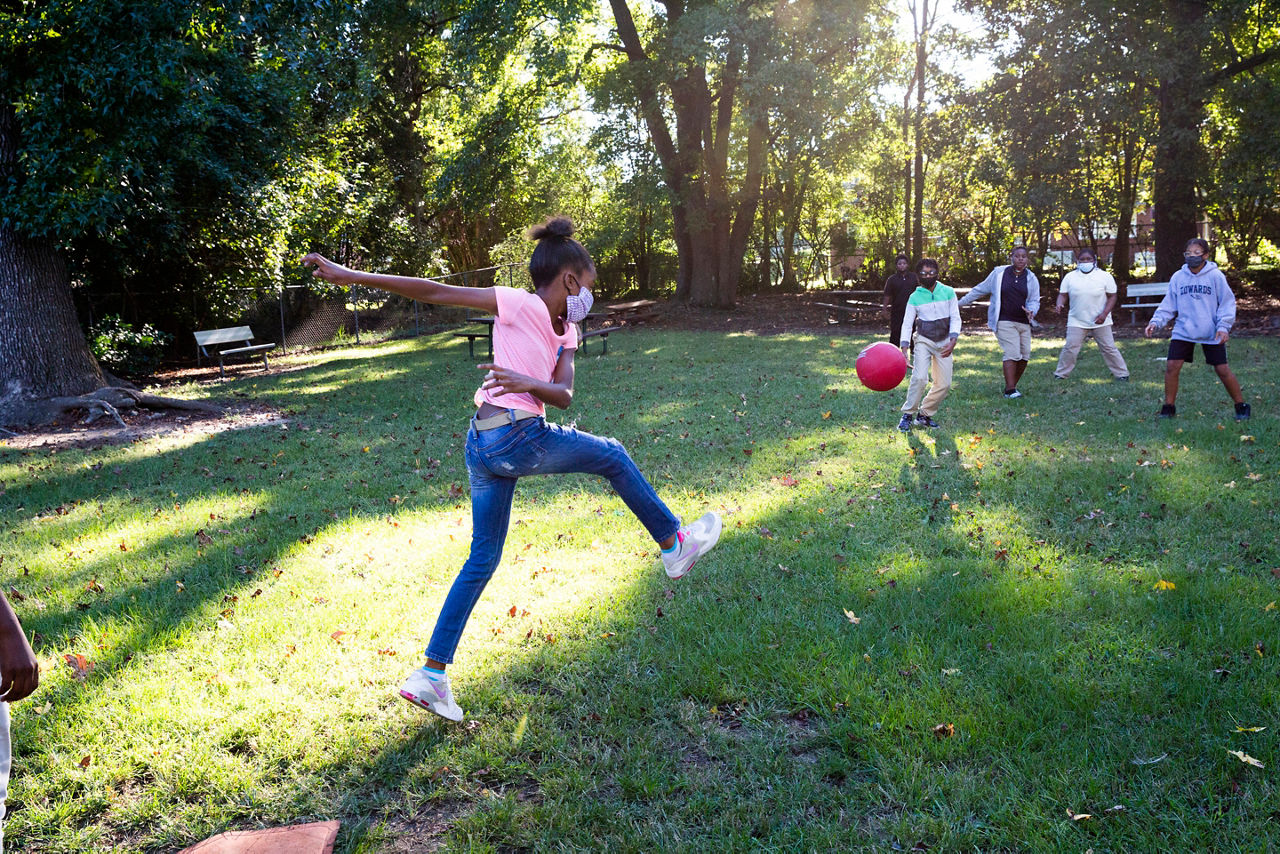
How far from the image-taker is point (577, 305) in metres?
3.44

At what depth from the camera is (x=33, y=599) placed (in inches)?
201

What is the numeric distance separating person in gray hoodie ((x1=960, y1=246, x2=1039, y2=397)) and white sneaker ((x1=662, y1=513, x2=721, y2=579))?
8.01 meters

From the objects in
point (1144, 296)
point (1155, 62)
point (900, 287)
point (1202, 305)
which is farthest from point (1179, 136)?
point (1202, 305)

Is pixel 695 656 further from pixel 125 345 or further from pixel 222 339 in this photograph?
pixel 125 345

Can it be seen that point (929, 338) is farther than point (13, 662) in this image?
Yes

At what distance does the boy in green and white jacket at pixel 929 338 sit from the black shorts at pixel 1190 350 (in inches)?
91.5

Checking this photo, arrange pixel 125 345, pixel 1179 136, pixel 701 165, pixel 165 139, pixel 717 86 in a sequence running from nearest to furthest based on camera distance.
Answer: pixel 165 139 → pixel 125 345 → pixel 1179 136 → pixel 701 165 → pixel 717 86

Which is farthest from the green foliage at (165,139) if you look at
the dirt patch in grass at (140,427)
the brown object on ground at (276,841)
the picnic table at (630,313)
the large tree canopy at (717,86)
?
the brown object on ground at (276,841)

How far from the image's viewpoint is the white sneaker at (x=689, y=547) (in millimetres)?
3979

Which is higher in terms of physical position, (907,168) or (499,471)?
(907,168)

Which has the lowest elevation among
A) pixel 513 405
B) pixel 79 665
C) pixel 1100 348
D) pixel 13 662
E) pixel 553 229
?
pixel 79 665

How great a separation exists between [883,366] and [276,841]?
19.8 feet

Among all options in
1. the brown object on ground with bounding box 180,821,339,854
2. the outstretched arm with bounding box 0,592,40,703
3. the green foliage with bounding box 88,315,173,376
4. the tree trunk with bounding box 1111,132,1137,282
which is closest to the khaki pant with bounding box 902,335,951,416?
the brown object on ground with bounding box 180,821,339,854

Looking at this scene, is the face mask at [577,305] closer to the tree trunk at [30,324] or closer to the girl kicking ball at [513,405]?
the girl kicking ball at [513,405]
